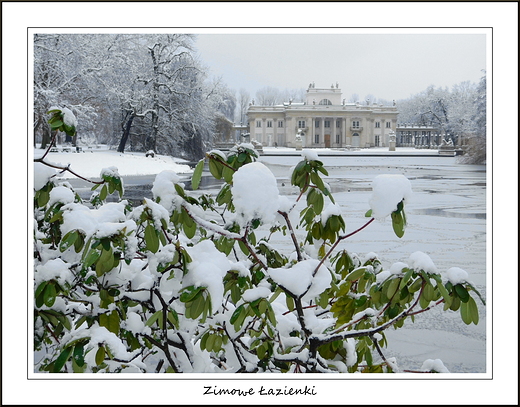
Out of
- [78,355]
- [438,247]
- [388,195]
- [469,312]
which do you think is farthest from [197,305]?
[438,247]

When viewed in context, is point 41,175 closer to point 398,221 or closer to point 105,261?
point 105,261

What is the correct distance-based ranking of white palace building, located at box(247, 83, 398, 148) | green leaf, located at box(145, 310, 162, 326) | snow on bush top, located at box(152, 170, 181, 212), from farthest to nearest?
1. white palace building, located at box(247, 83, 398, 148)
2. snow on bush top, located at box(152, 170, 181, 212)
3. green leaf, located at box(145, 310, 162, 326)

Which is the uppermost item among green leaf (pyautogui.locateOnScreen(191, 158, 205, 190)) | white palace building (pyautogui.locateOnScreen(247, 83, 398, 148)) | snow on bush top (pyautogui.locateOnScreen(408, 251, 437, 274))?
white palace building (pyautogui.locateOnScreen(247, 83, 398, 148))

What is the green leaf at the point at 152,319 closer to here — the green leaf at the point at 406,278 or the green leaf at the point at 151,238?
the green leaf at the point at 151,238

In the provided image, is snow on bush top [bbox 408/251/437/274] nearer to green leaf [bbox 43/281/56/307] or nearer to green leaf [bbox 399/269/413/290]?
green leaf [bbox 399/269/413/290]

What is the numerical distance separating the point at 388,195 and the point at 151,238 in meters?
0.58

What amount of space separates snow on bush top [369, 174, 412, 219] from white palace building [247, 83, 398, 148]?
43.2m

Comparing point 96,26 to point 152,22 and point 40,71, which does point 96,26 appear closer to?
point 152,22

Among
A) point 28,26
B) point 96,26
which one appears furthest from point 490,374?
point 28,26

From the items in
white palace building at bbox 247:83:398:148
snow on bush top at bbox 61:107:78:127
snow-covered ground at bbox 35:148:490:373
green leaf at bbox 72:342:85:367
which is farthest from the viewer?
white palace building at bbox 247:83:398:148

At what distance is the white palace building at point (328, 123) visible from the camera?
148 ft

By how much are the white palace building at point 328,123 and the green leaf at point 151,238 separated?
43.3m

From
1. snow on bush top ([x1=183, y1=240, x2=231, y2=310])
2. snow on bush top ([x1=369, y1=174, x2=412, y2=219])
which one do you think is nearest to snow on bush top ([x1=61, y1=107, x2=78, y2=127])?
snow on bush top ([x1=183, y1=240, x2=231, y2=310])

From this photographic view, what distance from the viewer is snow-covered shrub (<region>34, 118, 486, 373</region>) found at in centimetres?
105
